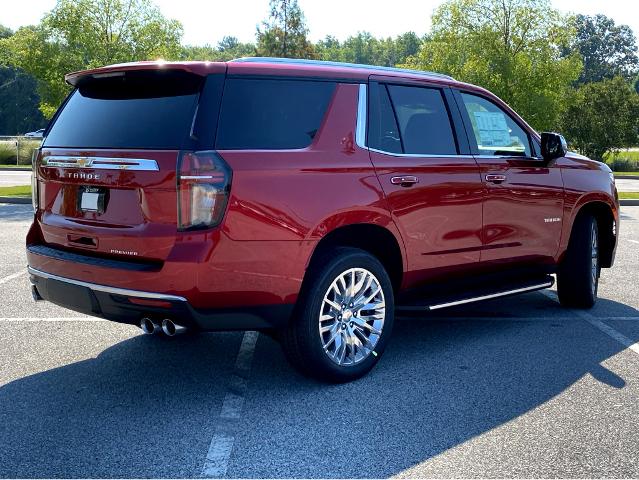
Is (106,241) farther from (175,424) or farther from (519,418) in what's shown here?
(519,418)

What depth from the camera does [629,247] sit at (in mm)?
11086

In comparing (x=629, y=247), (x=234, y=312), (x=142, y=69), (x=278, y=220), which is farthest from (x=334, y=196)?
→ (x=629, y=247)

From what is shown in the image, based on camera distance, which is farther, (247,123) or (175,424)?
(247,123)

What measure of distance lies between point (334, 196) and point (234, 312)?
0.90 m

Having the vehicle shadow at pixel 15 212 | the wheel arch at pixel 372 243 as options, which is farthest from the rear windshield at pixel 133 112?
the vehicle shadow at pixel 15 212

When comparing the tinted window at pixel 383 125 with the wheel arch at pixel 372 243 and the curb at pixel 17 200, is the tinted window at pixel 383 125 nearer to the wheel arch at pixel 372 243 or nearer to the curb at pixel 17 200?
the wheel arch at pixel 372 243

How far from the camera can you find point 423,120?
546 centimetres

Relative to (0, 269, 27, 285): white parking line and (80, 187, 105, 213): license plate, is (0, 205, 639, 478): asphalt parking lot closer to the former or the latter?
(80, 187, 105, 213): license plate

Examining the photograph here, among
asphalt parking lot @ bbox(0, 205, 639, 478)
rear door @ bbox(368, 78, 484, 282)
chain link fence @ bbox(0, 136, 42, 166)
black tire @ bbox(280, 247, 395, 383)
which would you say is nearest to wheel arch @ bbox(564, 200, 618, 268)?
asphalt parking lot @ bbox(0, 205, 639, 478)

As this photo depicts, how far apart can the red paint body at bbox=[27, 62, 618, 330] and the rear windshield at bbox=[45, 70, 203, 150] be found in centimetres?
9

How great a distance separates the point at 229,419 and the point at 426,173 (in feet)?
6.95

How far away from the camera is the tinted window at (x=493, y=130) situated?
5891mm

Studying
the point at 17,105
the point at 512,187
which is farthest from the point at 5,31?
the point at 512,187

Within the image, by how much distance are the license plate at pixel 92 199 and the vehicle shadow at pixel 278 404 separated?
1074 millimetres
